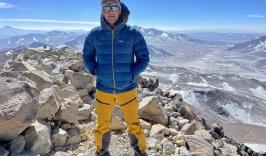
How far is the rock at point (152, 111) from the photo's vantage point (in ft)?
31.1

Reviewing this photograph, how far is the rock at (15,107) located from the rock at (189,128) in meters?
4.65

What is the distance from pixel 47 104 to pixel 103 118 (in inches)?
61.1

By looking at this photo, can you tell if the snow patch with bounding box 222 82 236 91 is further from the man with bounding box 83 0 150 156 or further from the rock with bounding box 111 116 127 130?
the man with bounding box 83 0 150 156

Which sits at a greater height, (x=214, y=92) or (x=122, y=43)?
(x=122, y=43)

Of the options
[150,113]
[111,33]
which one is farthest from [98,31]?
[150,113]

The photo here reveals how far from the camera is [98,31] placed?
6.20m

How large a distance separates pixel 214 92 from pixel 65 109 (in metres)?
116

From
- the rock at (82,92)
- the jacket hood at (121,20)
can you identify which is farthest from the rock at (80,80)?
the jacket hood at (121,20)

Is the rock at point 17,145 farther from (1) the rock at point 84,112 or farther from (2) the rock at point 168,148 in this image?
(2) the rock at point 168,148

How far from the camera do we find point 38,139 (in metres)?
6.62

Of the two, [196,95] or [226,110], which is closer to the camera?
[226,110]

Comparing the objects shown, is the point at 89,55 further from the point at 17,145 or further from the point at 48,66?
the point at 48,66

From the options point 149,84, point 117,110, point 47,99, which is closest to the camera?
point 47,99

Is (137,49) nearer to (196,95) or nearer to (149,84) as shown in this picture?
(149,84)
